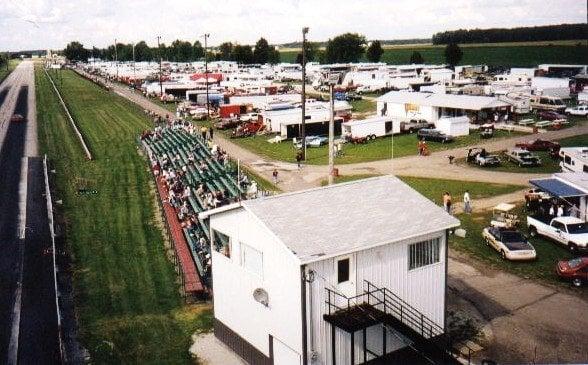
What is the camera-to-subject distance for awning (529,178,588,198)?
1316 inches

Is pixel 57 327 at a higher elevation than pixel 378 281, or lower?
lower

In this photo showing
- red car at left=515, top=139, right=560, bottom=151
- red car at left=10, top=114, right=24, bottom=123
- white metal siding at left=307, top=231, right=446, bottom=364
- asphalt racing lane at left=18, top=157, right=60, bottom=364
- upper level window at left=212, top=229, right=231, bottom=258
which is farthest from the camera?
red car at left=10, top=114, right=24, bottom=123

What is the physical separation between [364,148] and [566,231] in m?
29.5

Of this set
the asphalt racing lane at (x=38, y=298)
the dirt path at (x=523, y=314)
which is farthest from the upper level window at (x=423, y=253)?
the asphalt racing lane at (x=38, y=298)

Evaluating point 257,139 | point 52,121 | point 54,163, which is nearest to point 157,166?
point 54,163

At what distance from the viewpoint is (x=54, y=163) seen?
55781 mm

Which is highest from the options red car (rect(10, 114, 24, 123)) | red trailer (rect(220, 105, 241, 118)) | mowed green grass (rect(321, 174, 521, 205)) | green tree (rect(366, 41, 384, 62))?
green tree (rect(366, 41, 384, 62))

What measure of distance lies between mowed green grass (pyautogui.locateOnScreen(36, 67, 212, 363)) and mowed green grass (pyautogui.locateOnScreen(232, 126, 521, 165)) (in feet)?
40.6

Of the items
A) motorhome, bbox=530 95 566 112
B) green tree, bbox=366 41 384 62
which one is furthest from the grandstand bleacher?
green tree, bbox=366 41 384 62

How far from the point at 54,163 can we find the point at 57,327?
36061mm

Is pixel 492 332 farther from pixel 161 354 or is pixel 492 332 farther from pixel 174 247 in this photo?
pixel 174 247

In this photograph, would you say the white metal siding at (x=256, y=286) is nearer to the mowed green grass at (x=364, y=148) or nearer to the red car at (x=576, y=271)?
the red car at (x=576, y=271)

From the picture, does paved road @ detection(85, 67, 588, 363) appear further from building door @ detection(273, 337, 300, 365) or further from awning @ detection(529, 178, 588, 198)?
building door @ detection(273, 337, 300, 365)

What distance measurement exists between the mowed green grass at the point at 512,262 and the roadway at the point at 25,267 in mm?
20127
